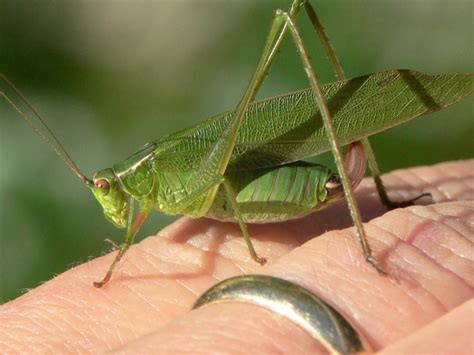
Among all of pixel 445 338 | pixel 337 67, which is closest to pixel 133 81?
pixel 337 67

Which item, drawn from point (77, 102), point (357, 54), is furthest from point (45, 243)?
point (357, 54)

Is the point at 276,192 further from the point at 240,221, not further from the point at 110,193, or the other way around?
the point at 110,193

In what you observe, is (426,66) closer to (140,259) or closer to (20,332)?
(140,259)

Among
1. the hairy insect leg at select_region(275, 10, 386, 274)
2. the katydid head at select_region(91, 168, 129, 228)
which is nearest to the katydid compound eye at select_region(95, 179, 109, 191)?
the katydid head at select_region(91, 168, 129, 228)

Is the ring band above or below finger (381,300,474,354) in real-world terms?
above

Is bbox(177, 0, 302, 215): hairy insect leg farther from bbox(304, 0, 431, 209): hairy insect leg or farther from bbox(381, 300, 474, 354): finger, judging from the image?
bbox(381, 300, 474, 354): finger
